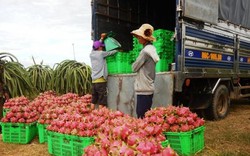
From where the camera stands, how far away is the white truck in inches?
251

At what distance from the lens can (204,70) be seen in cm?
713

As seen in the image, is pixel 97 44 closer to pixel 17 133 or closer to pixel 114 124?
pixel 17 133

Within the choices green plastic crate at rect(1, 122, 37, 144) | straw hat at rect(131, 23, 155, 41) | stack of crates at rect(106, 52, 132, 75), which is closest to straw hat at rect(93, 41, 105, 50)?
stack of crates at rect(106, 52, 132, 75)

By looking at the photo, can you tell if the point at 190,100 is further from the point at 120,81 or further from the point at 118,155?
the point at 118,155

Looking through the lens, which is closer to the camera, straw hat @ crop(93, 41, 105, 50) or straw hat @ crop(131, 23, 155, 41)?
straw hat @ crop(131, 23, 155, 41)

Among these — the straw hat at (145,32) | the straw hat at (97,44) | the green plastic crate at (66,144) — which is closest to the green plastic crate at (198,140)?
the green plastic crate at (66,144)

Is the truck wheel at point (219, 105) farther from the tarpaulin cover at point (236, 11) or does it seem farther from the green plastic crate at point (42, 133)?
the green plastic crate at point (42, 133)

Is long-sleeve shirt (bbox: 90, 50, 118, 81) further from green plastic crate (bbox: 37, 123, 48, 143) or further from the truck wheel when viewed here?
the truck wheel

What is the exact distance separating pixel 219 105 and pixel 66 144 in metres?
4.93

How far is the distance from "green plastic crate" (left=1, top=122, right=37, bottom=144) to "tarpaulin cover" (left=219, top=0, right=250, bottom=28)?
5.38m

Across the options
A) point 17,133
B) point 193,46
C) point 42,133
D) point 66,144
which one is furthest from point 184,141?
point 17,133

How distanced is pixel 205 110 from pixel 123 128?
5.08 metres

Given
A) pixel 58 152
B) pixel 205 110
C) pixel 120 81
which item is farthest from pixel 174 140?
pixel 205 110

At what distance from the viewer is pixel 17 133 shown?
6.02 m
